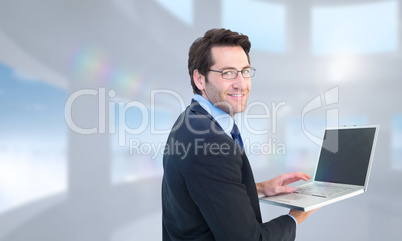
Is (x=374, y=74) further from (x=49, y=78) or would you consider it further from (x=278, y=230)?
(x=49, y=78)

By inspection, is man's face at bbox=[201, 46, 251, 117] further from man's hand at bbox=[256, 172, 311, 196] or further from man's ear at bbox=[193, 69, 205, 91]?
man's hand at bbox=[256, 172, 311, 196]

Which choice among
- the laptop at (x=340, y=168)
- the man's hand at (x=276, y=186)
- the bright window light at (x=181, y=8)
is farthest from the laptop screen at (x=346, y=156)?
the bright window light at (x=181, y=8)

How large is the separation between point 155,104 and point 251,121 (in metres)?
0.95

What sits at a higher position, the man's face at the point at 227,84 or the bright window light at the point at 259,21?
the bright window light at the point at 259,21

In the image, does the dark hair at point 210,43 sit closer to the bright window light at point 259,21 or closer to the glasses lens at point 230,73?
the glasses lens at point 230,73

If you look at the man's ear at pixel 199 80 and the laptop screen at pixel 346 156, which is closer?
the man's ear at pixel 199 80

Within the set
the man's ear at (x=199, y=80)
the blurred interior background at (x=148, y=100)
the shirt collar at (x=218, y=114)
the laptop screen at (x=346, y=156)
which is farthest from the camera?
the blurred interior background at (x=148, y=100)

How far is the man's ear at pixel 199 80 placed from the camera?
147cm


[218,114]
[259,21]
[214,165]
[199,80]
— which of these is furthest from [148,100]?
[214,165]

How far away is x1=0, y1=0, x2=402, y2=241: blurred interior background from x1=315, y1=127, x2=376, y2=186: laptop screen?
1381 millimetres

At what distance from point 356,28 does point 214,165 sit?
9.32 ft

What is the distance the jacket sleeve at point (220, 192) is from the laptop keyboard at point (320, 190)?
52 cm

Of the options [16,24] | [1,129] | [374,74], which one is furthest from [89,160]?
[374,74]

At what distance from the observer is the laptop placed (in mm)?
1474
